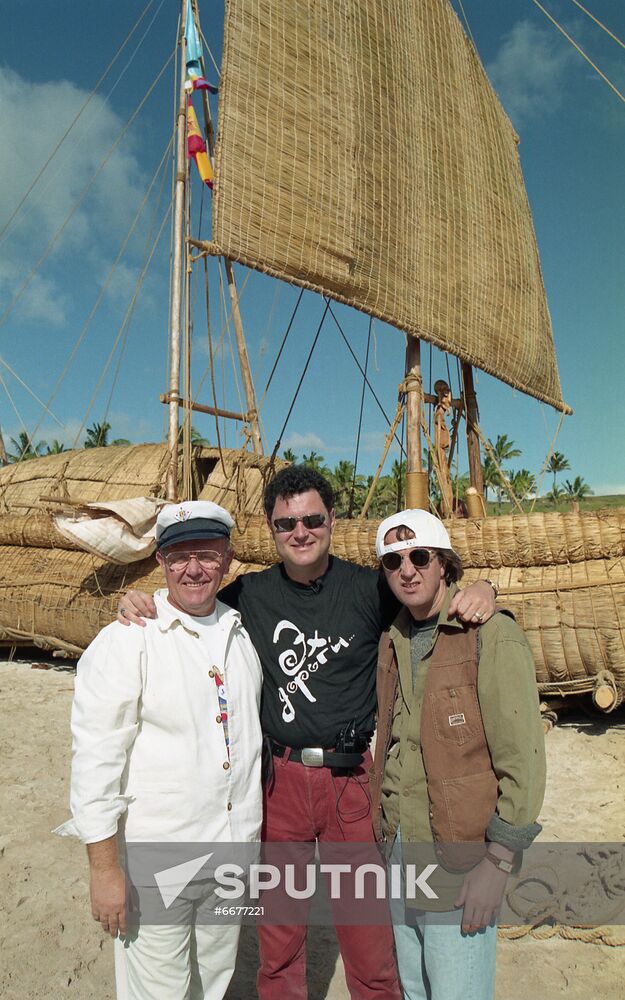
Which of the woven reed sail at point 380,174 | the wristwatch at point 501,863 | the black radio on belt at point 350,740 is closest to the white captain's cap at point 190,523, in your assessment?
the black radio on belt at point 350,740

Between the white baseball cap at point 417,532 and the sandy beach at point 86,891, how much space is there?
2228 mm

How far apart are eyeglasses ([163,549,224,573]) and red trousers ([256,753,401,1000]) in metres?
0.86

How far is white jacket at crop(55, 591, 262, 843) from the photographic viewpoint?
1.94 metres

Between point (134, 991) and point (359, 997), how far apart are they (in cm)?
92

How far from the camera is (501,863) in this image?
6.19 ft

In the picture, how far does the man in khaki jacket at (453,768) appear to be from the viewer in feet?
6.21

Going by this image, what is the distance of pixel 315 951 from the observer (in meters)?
3.22

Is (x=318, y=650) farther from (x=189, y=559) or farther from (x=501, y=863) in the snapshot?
(x=501, y=863)

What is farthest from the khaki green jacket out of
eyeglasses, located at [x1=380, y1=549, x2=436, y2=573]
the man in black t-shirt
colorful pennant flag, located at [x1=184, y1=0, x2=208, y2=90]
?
colorful pennant flag, located at [x1=184, y1=0, x2=208, y2=90]

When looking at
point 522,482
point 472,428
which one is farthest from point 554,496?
point 472,428

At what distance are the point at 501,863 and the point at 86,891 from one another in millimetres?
2910

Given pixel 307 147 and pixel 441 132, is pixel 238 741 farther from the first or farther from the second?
pixel 441 132

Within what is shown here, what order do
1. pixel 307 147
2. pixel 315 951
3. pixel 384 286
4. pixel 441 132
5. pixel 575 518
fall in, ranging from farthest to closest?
pixel 441 132 → pixel 384 286 → pixel 307 147 → pixel 575 518 → pixel 315 951

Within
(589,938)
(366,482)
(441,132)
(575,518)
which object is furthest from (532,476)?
(589,938)
